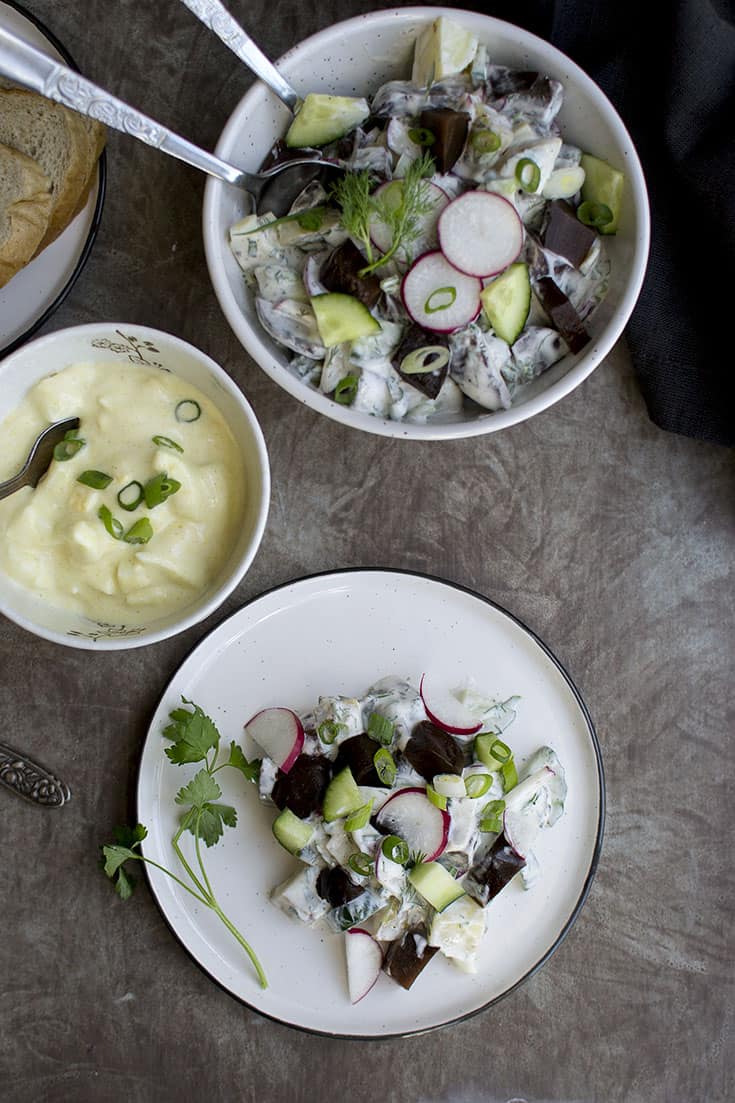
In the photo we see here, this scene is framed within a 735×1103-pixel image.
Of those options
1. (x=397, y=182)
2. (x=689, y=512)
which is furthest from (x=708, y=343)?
(x=397, y=182)

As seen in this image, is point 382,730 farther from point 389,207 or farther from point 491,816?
point 389,207

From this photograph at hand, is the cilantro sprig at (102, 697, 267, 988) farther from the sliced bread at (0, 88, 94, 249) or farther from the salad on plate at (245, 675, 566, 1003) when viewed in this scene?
the sliced bread at (0, 88, 94, 249)

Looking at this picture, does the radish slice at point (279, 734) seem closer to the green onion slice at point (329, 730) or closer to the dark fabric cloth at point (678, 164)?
the green onion slice at point (329, 730)

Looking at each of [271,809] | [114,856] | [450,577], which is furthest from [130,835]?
[450,577]

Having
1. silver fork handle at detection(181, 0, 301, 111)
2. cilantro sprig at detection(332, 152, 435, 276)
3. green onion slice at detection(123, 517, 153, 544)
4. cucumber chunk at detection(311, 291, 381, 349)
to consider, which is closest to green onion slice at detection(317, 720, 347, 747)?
green onion slice at detection(123, 517, 153, 544)

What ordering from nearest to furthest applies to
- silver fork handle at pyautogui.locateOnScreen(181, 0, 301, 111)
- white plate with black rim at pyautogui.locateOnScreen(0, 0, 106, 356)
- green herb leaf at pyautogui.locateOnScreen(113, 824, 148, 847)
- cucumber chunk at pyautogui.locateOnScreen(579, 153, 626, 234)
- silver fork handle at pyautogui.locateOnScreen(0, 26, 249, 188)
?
silver fork handle at pyautogui.locateOnScreen(0, 26, 249, 188)
silver fork handle at pyautogui.locateOnScreen(181, 0, 301, 111)
cucumber chunk at pyautogui.locateOnScreen(579, 153, 626, 234)
white plate with black rim at pyautogui.locateOnScreen(0, 0, 106, 356)
green herb leaf at pyautogui.locateOnScreen(113, 824, 148, 847)

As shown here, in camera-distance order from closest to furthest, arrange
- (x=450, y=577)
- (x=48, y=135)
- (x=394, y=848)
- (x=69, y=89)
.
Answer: (x=69, y=89) < (x=48, y=135) < (x=394, y=848) < (x=450, y=577)
